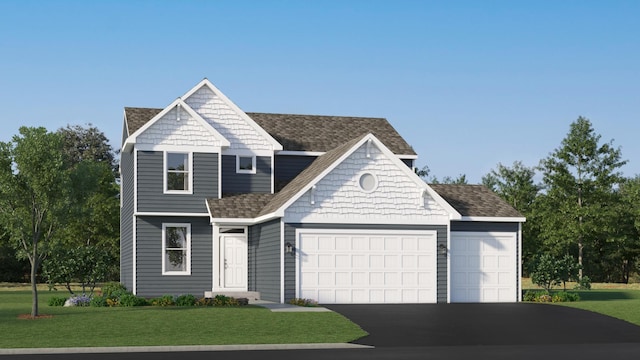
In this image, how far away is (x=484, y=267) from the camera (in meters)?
34.9

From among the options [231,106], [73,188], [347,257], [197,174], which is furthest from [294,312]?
[231,106]

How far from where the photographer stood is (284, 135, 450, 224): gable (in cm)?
3212

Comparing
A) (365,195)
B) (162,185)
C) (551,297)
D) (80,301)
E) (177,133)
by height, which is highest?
(177,133)

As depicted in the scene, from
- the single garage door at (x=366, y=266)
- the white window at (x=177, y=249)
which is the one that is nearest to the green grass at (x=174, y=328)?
the single garage door at (x=366, y=266)

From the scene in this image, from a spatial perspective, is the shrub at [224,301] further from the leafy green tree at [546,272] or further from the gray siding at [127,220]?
the leafy green tree at [546,272]

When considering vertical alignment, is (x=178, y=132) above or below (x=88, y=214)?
above

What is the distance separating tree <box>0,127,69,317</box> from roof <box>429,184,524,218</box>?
616 inches

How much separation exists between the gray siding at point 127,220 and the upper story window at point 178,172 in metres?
1.93

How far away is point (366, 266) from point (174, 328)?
Answer: 10.8 meters

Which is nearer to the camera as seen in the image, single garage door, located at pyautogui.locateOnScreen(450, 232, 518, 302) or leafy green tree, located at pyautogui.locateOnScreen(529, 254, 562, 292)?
single garage door, located at pyautogui.locateOnScreen(450, 232, 518, 302)

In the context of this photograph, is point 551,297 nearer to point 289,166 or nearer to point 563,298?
point 563,298

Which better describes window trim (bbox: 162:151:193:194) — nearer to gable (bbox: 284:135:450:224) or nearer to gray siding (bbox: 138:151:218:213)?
gray siding (bbox: 138:151:218:213)

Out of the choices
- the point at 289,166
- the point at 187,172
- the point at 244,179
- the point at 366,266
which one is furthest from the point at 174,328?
the point at 289,166

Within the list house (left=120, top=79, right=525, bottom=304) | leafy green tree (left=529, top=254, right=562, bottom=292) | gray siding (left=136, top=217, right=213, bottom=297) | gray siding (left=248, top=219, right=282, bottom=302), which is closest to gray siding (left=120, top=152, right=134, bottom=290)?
house (left=120, top=79, right=525, bottom=304)
